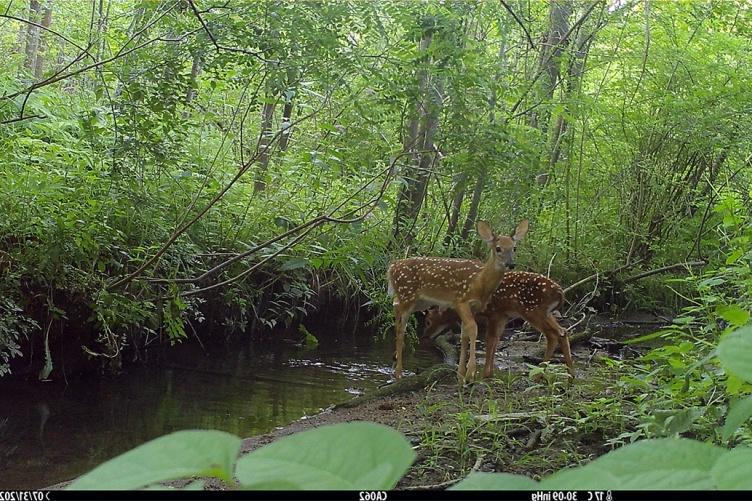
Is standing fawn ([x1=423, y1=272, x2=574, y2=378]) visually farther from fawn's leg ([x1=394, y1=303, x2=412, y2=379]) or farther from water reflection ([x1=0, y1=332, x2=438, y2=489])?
water reflection ([x1=0, y1=332, x2=438, y2=489])

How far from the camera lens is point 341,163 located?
289 inches

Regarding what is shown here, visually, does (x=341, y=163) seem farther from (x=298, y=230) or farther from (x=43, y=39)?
(x=43, y=39)

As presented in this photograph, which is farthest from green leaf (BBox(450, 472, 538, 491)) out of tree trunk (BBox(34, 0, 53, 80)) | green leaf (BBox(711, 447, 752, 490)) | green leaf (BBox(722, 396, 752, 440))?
tree trunk (BBox(34, 0, 53, 80))

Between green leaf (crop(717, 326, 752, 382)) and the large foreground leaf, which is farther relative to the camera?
green leaf (crop(717, 326, 752, 382))

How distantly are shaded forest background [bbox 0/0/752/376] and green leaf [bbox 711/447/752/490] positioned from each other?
8.61ft

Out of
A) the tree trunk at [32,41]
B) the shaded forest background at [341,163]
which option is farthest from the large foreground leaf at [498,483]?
the tree trunk at [32,41]

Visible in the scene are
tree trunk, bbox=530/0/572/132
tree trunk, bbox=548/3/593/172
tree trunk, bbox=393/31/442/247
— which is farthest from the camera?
tree trunk, bbox=530/0/572/132

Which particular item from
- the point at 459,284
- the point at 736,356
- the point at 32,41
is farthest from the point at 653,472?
the point at 32,41

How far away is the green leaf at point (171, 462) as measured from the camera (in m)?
0.48

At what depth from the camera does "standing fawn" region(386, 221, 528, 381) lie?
6664mm

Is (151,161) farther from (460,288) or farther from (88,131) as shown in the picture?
(460,288)

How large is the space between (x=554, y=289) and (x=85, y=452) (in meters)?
3.99

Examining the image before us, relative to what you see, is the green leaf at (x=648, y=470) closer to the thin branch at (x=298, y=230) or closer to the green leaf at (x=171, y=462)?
the green leaf at (x=171, y=462)

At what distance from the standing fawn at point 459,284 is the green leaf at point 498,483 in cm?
598
